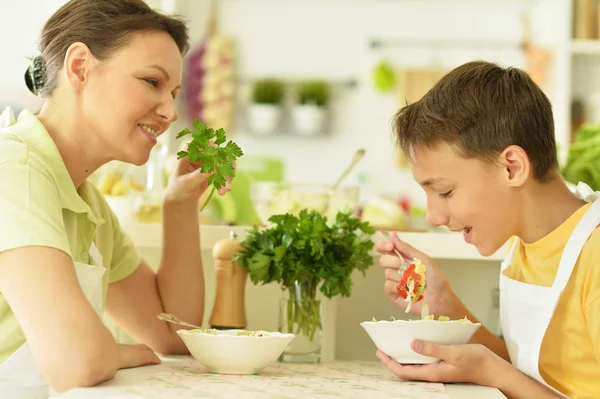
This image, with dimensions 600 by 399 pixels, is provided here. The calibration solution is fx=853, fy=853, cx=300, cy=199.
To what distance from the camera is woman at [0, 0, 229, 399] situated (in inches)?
46.9

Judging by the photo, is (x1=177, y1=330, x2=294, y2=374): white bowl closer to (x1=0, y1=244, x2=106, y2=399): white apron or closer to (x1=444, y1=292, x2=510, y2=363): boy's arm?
(x1=0, y1=244, x2=106, y2=399): white apron

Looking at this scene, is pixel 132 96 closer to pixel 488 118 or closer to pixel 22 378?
pixel 22 378

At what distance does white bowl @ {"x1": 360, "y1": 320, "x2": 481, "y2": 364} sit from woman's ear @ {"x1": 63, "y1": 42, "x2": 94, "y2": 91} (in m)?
0.64

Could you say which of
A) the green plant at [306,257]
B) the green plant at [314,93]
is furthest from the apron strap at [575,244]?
the green plant at [314,93]

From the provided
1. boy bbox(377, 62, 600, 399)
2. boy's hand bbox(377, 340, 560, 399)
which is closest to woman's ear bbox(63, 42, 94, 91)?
boy bbox(377, 62, 600, 399)

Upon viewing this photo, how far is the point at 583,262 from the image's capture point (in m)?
1.37

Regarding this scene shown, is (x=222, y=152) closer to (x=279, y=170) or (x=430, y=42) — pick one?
(x=279, y=170)

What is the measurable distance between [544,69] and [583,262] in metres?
3.60

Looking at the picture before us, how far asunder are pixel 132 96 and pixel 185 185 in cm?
24

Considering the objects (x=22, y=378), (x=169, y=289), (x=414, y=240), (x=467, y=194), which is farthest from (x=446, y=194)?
(x=22, y=378)

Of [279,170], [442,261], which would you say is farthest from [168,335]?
[279,170]

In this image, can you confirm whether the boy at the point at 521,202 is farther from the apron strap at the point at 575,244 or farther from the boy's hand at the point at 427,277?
the boy's hand at the point at 427,277

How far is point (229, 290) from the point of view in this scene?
5.37 ft

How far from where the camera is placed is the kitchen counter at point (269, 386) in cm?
113
